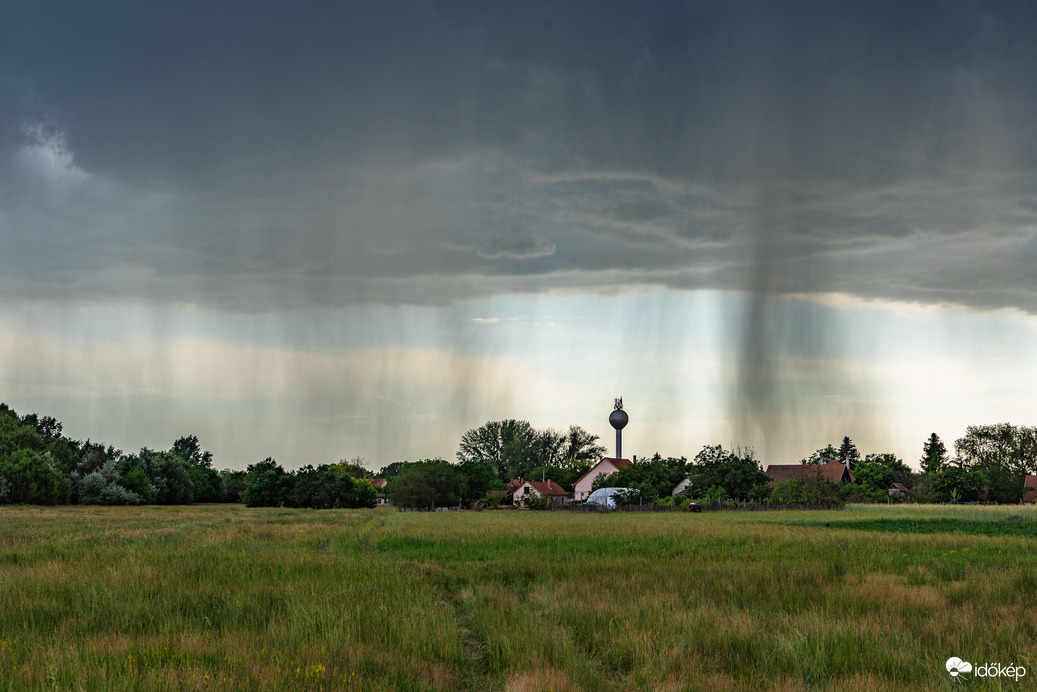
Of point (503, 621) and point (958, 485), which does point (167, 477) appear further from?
point (958, 485)

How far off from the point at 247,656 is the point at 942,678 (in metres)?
8.81

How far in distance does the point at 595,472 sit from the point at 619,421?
21.0m

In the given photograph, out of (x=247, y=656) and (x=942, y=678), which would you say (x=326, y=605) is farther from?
(x=942, y=678)

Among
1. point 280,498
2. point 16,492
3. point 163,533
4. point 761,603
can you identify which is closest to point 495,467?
point 280,498

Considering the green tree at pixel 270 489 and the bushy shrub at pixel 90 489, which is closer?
the bushy shrub at pixel 90 489

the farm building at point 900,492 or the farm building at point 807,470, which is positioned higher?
the farm building at point 807,470

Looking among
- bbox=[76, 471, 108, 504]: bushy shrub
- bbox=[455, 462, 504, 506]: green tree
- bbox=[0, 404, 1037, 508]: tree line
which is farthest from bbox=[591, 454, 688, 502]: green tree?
bbox=[76, 471, 108, 504]: bushy shrub

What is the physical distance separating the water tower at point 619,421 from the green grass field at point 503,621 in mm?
123336

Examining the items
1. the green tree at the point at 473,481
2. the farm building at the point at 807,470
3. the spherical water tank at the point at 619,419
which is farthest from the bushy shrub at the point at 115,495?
the farm building at the point at 807,470

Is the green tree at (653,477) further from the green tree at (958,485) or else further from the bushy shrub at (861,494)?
the green tree at (958,485)

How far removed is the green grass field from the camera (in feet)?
30.6

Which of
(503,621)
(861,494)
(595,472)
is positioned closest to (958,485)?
(861,494)

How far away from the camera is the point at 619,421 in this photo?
146500 mm

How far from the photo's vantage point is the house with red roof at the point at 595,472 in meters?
125
